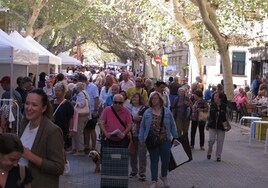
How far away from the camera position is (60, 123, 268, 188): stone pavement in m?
11.6

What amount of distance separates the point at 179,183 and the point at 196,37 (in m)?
21.1

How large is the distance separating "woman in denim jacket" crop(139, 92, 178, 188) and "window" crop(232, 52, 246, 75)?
43.5 m

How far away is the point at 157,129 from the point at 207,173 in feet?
9.11

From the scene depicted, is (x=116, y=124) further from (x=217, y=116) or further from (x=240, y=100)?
(x=240, y=100)

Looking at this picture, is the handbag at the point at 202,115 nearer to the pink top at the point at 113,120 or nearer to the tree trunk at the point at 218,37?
the pink top at the point at 113,120

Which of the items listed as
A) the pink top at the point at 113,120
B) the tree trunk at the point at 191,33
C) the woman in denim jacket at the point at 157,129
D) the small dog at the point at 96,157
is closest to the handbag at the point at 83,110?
the small dog at the point at 96,157

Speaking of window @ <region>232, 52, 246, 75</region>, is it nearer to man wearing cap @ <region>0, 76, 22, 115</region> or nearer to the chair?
the chair

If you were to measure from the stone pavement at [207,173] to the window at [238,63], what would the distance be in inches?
1452

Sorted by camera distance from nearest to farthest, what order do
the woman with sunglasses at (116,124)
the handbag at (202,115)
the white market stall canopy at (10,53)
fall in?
1. the woman with sunglasses at (116,124)
2. the white market stall canopy at (10,53)
3. the handbag at (202,115)

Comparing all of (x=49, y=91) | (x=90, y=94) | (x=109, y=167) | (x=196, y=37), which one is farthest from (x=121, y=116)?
(x=196, y=37)

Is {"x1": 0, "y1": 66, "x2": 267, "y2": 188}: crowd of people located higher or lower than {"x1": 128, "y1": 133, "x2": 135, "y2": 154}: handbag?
higher

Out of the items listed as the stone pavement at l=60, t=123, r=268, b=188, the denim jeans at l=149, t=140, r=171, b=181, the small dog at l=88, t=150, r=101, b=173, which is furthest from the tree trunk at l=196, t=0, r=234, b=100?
the denim jeans at l=149, t=140, r=171, b=181

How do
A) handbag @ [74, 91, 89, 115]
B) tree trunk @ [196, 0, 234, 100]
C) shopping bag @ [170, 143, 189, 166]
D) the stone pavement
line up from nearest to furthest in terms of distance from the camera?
1. shopping bag @ [170, 143, 189, 166]
2. the stone pavement
3. handbag @ [74, 91, 89, 115]
4. tree trunk @ [196, 0, 234, 100]

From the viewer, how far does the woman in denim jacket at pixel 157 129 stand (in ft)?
35.5
